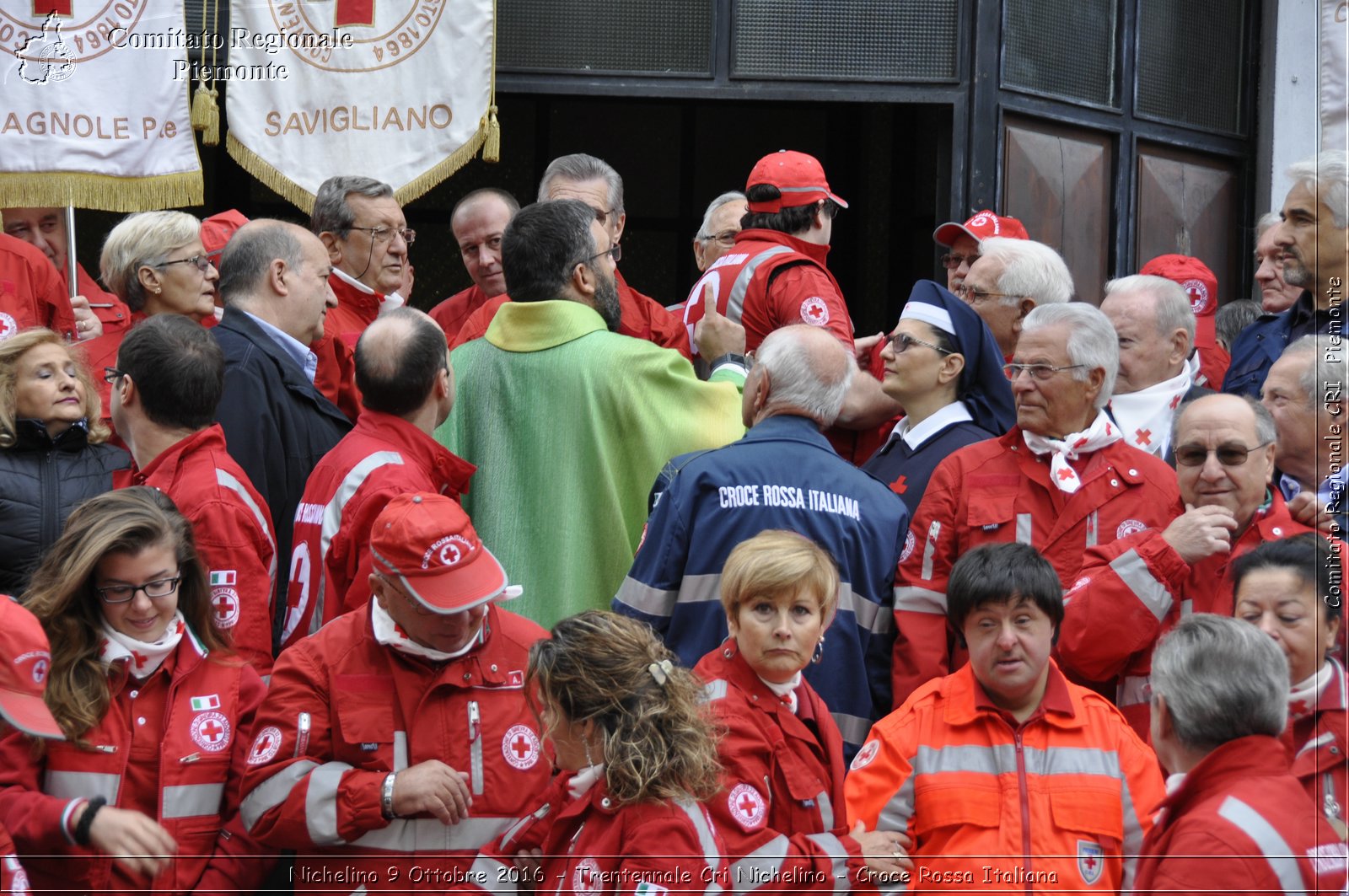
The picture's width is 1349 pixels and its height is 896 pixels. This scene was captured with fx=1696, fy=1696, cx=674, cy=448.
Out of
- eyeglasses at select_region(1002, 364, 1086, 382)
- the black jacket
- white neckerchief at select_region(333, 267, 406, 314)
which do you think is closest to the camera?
eyeglasses at select_region(1002, 364, 1086, 382)

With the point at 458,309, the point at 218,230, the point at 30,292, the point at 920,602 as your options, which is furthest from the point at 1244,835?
the point at 30,292

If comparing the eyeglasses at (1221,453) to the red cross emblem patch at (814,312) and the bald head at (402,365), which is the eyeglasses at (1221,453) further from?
the bald head at (402,365)

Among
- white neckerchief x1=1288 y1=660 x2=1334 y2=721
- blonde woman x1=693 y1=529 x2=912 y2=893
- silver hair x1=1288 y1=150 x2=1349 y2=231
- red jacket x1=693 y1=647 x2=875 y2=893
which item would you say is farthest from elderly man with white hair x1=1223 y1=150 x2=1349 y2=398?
red jacket x1=693 y1=647 x2=875 y2=893

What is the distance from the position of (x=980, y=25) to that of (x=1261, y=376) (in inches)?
106

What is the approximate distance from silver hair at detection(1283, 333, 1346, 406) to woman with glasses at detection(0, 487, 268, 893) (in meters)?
2.95

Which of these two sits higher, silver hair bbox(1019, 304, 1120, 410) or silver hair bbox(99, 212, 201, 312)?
silver hair bbox(99, 212, 201, 312)

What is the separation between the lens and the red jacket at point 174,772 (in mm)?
3822

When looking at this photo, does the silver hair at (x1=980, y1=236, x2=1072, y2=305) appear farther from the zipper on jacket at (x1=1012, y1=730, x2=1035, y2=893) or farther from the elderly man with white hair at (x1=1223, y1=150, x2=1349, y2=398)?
the zipper on jacket at (x1=1012, y1=730, x2=1035, y2=893)

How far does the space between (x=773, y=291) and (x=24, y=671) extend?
113 inches

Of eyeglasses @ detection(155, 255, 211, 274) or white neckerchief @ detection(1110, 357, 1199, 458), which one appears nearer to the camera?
white neckerchief @ detection(1110, 357, 1199, 458)

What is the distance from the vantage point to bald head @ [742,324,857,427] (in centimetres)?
457

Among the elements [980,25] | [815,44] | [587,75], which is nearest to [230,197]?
[587,75]

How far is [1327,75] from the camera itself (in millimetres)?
8383

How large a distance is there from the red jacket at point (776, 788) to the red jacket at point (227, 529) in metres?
1.20
